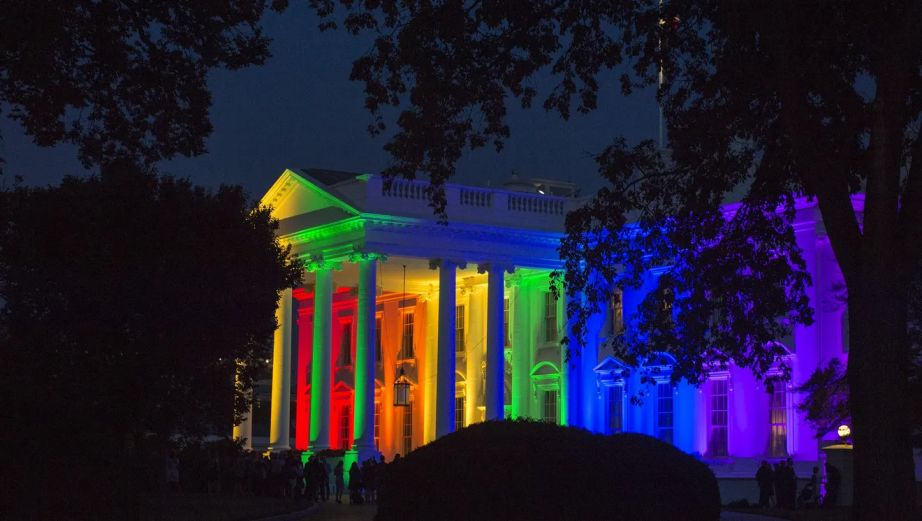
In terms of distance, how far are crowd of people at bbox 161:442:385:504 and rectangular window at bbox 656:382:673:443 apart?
9.66 metres

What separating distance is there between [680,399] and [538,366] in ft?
25.1

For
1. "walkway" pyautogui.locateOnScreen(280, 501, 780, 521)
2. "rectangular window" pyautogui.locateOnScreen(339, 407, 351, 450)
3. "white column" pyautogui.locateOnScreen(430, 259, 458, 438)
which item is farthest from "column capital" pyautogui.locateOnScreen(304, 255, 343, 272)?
"walkway" pyautogui.locateOnScreen(280, 501, 780, 521)

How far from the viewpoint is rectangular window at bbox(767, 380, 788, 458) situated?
4075 cm

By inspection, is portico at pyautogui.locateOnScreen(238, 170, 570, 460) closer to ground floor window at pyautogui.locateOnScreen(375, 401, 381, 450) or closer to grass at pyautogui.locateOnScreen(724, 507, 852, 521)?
ground floor window at pyautogui.locateOnScreen(375, 401, 381, 450)

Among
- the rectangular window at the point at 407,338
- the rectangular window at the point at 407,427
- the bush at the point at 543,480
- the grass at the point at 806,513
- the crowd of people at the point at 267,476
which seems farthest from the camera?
the rectangular window at the point at 407,338

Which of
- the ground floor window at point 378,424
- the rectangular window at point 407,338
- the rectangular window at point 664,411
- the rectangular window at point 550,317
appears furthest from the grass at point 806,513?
the rectangular window at point 407,338

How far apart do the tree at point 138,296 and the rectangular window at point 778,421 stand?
17.2 metres

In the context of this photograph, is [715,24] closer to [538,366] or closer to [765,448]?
[765,448]

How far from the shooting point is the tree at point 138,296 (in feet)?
89.0

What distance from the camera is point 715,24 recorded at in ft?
66.9

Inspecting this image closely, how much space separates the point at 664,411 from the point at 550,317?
6.91 m

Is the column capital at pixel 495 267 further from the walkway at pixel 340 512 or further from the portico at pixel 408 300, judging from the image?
the walkway at pixel 340 512

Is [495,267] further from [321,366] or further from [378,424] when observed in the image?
[378,424]

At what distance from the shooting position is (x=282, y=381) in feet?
160
